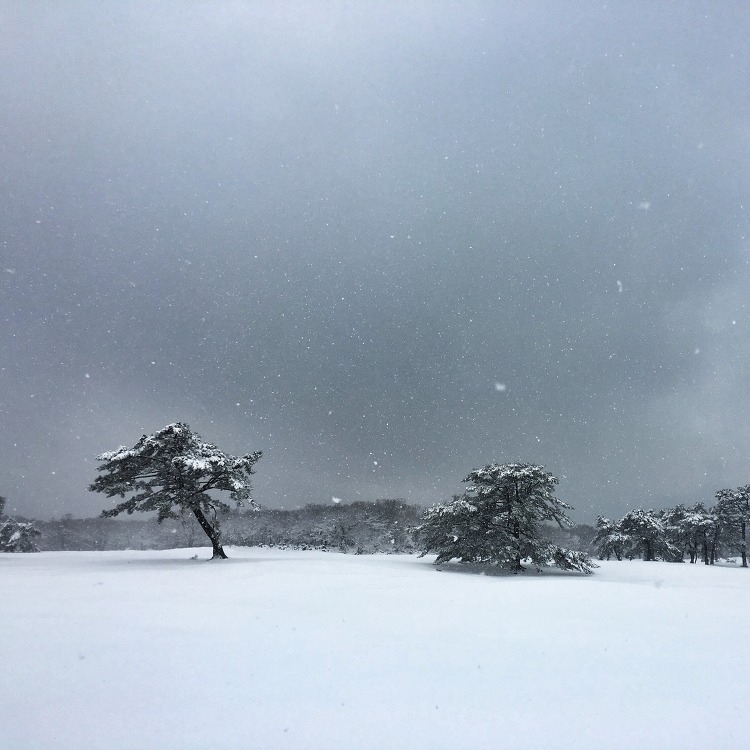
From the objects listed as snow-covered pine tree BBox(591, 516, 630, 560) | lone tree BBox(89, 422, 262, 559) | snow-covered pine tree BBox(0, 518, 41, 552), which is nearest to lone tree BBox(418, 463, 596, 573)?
lone tree BBox(89, 422, 262, 559)

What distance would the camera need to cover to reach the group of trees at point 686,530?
4203 centimetres

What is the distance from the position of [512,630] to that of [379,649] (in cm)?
245

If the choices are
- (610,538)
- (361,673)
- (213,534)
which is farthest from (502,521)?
(610,538)

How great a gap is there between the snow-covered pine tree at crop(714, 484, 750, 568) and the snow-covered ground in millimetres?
43963

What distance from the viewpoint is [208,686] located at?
477 centimetres

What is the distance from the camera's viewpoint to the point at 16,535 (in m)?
36.4

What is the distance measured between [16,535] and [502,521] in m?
40.9

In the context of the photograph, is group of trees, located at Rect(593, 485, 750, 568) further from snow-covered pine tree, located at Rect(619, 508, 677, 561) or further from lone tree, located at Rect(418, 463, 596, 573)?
lone tree, located at Rect(418, 463, 596, 573)

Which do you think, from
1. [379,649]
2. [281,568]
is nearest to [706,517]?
[281,568]

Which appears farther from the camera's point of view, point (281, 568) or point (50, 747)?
point (281, 568)

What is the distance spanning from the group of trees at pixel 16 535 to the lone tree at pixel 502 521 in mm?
37531

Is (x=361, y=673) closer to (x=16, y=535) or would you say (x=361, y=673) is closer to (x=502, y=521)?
(x=502, y=521)

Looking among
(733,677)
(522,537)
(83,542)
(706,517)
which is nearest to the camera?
(733,677)

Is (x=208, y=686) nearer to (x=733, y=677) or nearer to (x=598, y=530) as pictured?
(x=733, y=677)
